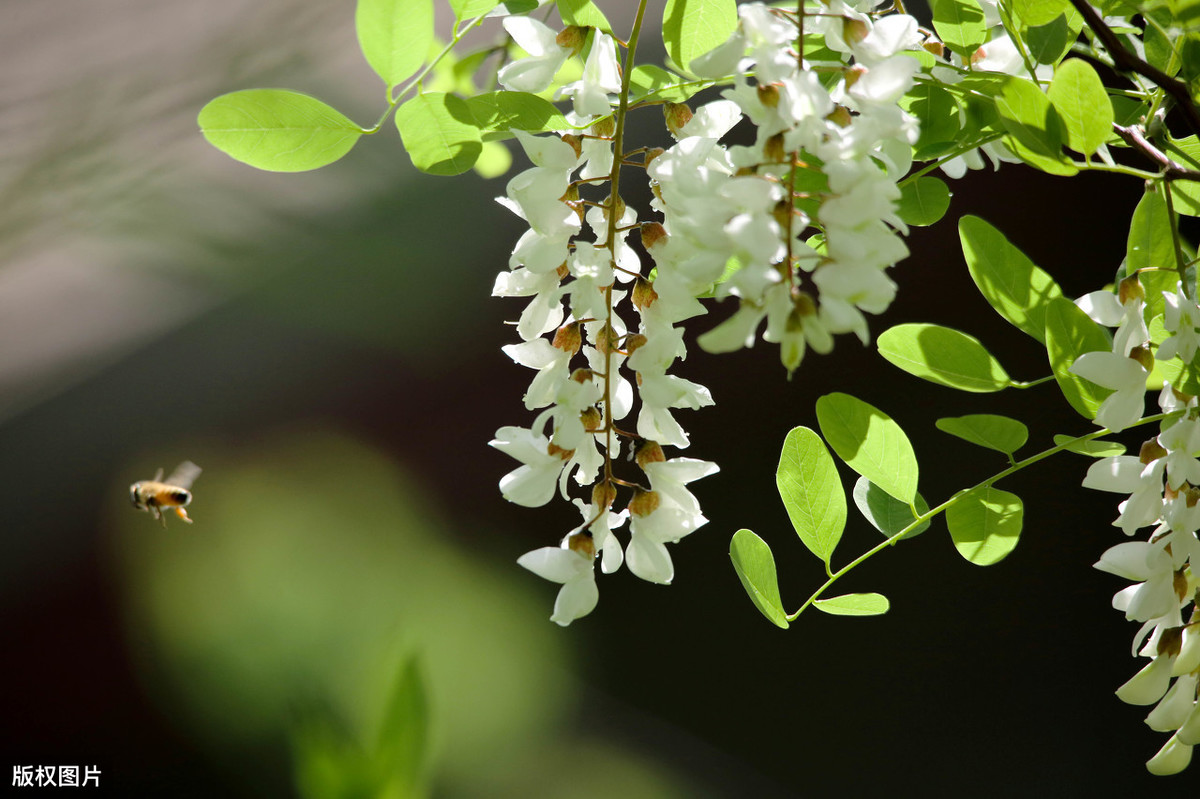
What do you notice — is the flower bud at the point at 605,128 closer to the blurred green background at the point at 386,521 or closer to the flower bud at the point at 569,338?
the flower bud at the point at 569,338

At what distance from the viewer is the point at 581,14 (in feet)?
0.80

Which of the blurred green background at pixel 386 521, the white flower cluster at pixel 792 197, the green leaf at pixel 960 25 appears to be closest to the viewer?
the white flower cluster at pixel 792 197

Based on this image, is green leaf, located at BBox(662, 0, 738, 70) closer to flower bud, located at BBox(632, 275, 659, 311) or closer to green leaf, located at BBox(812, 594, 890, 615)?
flower bud, located at BBox(632, 275, 659, 311)

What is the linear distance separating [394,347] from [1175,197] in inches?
44.7

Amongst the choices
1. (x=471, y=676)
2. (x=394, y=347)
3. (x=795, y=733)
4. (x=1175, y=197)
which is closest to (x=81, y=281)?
(x=394, y=347)

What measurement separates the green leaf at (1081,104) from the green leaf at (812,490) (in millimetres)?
123

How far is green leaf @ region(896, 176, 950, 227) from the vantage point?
0.99ft

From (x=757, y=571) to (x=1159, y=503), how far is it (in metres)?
0.12

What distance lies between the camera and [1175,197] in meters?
0.32

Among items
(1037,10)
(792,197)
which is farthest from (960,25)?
(792,197)

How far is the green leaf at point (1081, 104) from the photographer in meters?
0.21

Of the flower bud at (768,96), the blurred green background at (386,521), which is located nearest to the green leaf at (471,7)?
the flower bud at (768,96)

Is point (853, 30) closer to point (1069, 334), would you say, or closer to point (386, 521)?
point (1069, 334)

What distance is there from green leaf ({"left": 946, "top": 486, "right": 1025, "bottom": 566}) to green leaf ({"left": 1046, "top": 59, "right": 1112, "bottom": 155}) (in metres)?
0.13
